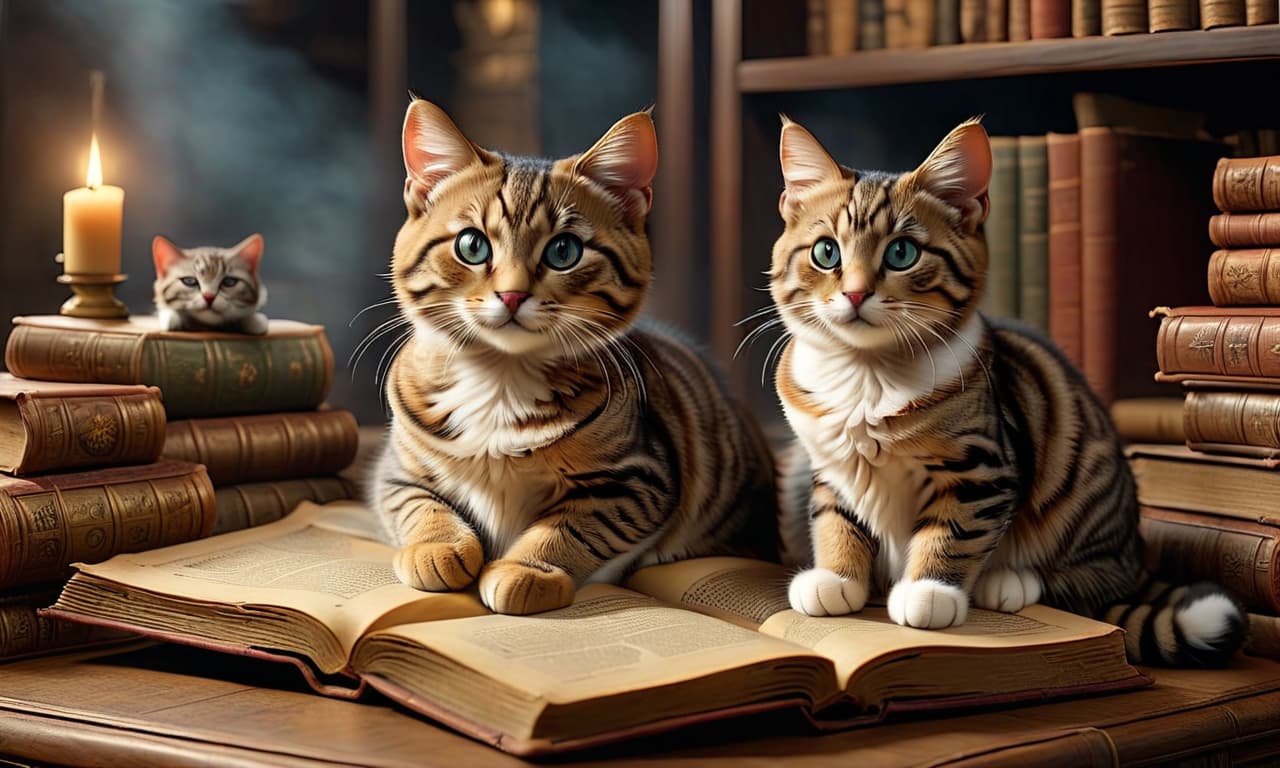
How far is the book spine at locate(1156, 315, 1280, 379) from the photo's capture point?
131 cm

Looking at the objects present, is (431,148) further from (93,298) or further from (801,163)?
(93,298)

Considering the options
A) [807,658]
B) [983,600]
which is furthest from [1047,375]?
[807,658]

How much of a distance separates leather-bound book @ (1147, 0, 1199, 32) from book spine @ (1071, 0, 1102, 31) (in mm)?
81

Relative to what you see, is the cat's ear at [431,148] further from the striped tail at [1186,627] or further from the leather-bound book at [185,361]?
the striped tail at [1186,627]

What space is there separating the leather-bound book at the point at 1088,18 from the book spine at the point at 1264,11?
0.18 m

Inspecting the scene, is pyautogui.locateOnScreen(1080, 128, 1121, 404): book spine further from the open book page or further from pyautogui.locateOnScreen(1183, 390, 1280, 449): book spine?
the open book page

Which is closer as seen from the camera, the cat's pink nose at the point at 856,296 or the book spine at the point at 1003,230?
the cat's pink nose at the point at 856,296

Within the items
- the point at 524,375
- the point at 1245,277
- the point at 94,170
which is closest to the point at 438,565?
the point at 524,375

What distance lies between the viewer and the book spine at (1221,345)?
131 centimetres

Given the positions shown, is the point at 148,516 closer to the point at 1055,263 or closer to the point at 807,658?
the point at 807,658

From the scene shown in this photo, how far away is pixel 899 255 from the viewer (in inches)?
47.6

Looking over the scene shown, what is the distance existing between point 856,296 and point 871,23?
78 cm

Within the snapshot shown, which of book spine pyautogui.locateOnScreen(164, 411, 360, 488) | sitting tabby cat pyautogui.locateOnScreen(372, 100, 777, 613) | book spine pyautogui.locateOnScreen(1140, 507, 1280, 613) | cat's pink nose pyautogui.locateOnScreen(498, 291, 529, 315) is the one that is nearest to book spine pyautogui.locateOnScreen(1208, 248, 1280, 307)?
book spine pyautogui.locateOnScreen(1140, 507, 1280, 613)

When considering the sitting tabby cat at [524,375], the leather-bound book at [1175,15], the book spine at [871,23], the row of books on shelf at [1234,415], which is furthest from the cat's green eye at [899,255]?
the book spine at [871,23]
